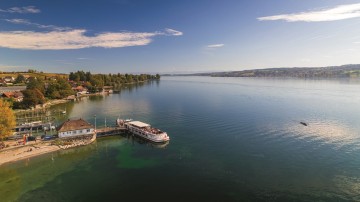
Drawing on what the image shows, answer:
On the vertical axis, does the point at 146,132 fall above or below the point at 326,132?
above

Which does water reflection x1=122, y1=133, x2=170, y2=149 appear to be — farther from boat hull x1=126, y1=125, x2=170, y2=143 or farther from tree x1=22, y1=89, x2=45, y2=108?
tree x1=22, y1=89, x2=45, y2=108

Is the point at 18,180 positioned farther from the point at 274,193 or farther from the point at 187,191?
the point at 274,193

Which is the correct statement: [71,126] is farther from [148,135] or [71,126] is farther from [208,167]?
[208,167]

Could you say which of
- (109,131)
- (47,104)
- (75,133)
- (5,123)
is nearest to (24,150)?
(5,123)

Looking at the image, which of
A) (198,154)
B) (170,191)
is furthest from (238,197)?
(198,154)

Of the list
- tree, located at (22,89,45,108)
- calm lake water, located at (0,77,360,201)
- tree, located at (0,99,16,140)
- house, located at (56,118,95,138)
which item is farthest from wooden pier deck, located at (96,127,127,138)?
tree, located at (22,89,45,108)

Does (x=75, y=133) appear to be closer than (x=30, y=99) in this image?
Yes

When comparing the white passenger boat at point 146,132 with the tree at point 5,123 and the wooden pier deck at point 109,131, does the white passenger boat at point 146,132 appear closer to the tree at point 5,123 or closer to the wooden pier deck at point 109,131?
the wooden pier deck at point 109,131
